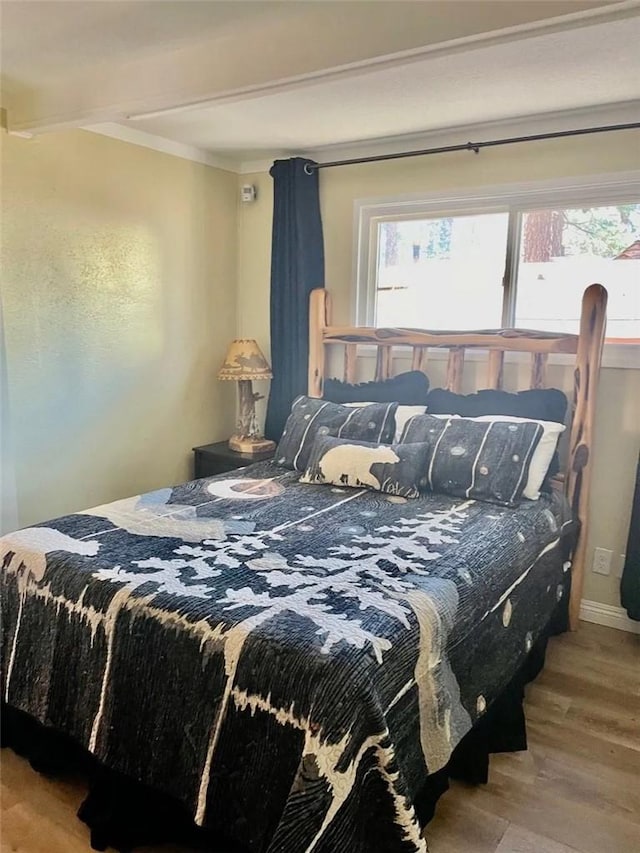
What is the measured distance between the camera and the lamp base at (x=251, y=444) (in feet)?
11.4

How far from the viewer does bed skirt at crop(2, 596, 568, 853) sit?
166 centimetres

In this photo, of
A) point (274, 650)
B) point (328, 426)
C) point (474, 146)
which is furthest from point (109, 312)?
point (274, 650)

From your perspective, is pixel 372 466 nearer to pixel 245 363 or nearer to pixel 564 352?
pixel 564 352

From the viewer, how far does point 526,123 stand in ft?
9.50

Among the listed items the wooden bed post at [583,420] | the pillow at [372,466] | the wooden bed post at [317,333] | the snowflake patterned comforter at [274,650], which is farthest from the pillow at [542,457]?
the wooden bed post at [317,333]

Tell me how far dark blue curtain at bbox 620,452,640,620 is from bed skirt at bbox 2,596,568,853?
0.79m

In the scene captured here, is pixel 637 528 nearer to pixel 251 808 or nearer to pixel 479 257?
pixel 479 257

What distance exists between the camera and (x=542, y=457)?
8.71 feet

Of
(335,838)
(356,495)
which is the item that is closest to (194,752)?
(335,838)

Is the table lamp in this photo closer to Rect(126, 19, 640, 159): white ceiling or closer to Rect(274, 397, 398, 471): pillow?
Rect(274, 397, 398, 471): pillow

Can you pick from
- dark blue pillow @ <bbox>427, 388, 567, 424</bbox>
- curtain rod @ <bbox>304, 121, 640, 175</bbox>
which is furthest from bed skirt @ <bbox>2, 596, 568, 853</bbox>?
curtain rod @ <bbox>304, 121, 640, 175</bbox>

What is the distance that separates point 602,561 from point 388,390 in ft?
4.15

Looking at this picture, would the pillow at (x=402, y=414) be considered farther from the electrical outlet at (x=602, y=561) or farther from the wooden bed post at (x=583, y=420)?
the electrical outlet at (x=602, y=561)

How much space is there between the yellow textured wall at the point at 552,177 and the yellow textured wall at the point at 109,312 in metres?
0.71
